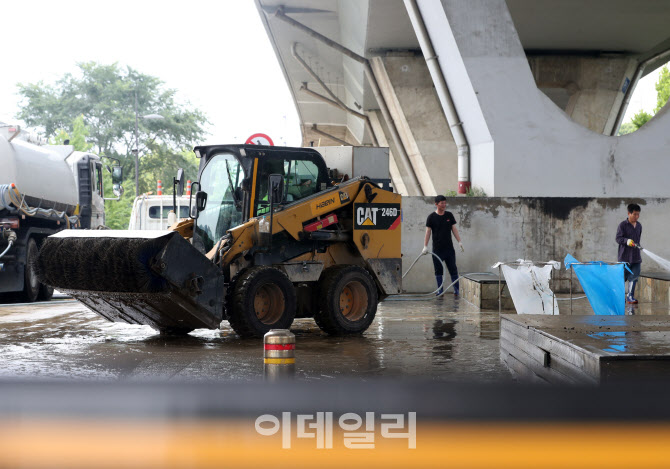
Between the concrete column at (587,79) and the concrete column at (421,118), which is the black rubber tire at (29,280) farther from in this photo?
the concrete column at (587,79)

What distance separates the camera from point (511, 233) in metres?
18.6

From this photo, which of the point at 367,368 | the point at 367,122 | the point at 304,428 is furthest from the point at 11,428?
the point at 367,122

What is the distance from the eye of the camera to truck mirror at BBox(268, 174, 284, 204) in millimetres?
10602

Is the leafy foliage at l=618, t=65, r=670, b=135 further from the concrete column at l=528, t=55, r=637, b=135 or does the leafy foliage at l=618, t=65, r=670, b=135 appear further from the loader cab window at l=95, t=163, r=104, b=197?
the loader cab window at l=95, t=163, r=104, b=197

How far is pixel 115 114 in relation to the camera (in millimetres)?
69375

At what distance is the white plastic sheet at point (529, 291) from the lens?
11641 millimetres

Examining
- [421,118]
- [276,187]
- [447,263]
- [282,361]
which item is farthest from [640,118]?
[282,361]

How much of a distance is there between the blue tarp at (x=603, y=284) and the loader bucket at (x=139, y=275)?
441 centimetres

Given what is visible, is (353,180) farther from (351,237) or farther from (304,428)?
(304,428)

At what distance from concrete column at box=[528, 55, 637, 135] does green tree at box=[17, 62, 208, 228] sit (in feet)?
150

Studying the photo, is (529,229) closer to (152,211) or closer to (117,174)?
(117,174)

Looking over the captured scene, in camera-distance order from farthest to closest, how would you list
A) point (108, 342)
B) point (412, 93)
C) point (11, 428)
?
point (412, 93) < point (108, 342) < point (11, 428)

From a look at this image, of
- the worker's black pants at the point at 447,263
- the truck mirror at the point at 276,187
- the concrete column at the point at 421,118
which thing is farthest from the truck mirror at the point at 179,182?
the concrete column at the point at 421,118

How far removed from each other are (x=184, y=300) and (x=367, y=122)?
29.7 metres
